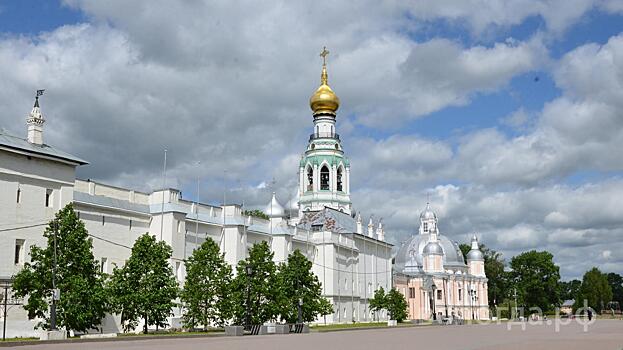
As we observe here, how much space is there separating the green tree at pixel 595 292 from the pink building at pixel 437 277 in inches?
1517

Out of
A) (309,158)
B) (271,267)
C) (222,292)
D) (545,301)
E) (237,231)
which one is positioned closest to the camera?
(222,292)

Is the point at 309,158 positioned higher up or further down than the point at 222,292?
higher up

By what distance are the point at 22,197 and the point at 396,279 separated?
2830 inches

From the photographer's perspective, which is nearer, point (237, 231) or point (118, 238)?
point (118, 238)

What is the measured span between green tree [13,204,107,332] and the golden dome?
60700mm

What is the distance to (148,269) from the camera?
4338cm

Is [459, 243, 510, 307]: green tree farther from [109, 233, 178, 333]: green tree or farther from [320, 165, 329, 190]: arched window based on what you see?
[109, 233, 178, 333]: green tree

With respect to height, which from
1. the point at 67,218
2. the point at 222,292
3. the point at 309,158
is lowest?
the point at 222,292

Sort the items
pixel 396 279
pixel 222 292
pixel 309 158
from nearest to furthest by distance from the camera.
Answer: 1. pixel 222 292
2. pixel 309 158
3. pixel 396 279

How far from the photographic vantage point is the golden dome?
317 ft

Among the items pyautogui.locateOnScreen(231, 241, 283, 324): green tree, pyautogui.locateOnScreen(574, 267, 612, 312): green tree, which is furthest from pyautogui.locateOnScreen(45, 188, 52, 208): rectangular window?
pyautogui.locateOnScreen(574, 267, 612, 312): green tree

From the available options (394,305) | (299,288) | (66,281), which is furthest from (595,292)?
(66,281)

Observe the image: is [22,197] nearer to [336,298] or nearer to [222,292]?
[222,292]

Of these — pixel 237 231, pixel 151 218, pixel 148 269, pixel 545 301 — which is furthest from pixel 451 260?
pixel 148 269
